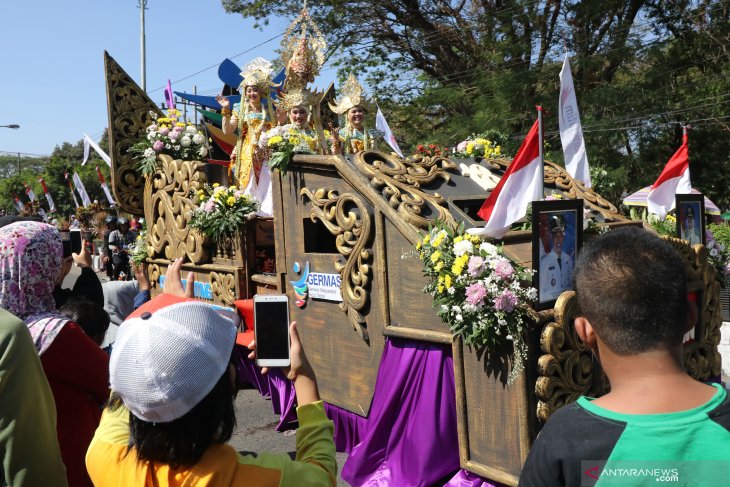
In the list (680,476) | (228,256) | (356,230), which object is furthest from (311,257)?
(680,476)

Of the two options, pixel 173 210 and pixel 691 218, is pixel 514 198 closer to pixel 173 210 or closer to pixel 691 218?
pixel 691 218

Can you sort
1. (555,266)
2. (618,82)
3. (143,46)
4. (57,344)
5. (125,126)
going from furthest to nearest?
(143,46), (618,82), (125,126), (555,266), (57,344)

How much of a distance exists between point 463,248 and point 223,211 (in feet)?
9.80

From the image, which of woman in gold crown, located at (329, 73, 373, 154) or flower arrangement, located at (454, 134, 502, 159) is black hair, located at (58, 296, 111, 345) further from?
woman in gold crown, located at (329, 73, 373, 154)

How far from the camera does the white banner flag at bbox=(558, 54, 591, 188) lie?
5250mm

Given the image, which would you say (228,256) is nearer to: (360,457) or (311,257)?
(311,257)

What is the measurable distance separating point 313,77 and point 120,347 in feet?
18.8

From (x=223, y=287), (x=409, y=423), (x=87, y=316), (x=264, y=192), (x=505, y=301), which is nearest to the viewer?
(x=87, y=316)

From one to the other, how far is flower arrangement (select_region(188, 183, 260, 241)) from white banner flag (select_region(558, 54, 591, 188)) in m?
2.77

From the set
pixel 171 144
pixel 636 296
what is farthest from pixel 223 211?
pixel 636 296

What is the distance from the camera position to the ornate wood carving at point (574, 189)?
5.21m

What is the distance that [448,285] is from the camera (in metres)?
3.59

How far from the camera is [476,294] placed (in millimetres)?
3400

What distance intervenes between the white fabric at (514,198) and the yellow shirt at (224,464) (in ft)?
7.57
